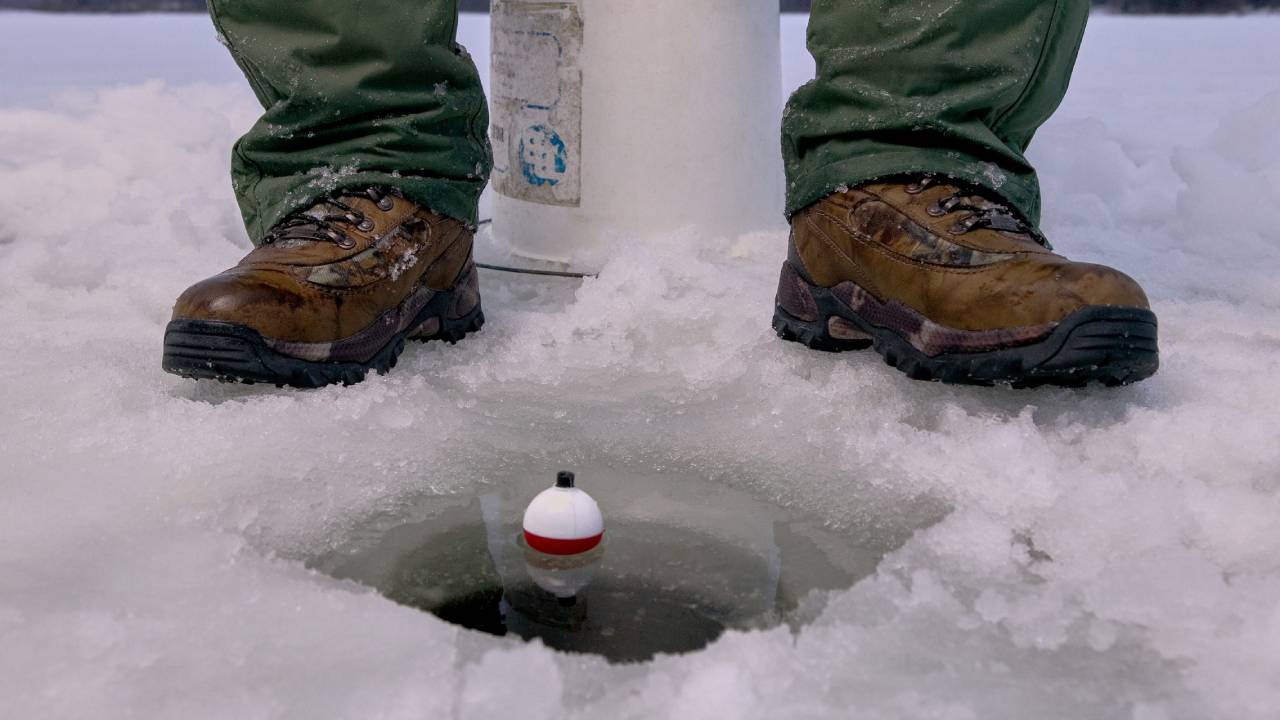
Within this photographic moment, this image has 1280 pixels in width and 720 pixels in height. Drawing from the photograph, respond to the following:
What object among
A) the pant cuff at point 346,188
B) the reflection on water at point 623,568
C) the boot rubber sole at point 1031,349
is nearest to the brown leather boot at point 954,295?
the boot rubber sole at point 1031,349

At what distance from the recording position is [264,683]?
0.74 metres

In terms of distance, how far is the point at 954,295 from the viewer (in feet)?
3.88

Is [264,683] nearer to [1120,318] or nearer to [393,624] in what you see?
[393,624]

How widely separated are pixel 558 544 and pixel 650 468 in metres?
0.23

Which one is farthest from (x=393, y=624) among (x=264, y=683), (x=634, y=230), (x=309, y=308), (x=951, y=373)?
(x=634, y=230)

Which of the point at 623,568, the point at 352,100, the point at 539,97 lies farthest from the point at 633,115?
the point at 623,568

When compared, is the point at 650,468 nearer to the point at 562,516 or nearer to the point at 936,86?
the point at 562,516

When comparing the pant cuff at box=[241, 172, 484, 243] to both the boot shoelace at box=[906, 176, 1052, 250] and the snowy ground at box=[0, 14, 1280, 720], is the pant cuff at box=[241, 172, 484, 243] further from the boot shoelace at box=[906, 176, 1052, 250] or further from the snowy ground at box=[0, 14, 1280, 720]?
the boot shoelace at box=[906, 176, 1052, 250]

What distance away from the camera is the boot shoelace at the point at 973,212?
1.23 metres

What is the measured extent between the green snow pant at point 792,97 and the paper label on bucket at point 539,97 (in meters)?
0.37

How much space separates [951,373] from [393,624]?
0.65 metres

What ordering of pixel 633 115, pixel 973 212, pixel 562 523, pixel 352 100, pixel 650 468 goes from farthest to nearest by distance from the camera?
pixel 633 115
pixel 352 100
pixel 973 212
pixel 650 468
pixel 562 523

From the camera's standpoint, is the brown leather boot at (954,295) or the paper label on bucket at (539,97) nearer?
the brown leather boot at (954,295)

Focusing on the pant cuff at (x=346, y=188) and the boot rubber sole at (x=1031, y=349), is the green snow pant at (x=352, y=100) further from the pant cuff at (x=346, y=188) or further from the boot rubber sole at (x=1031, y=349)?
the boot rubber sole at (x=1031, y=349)
